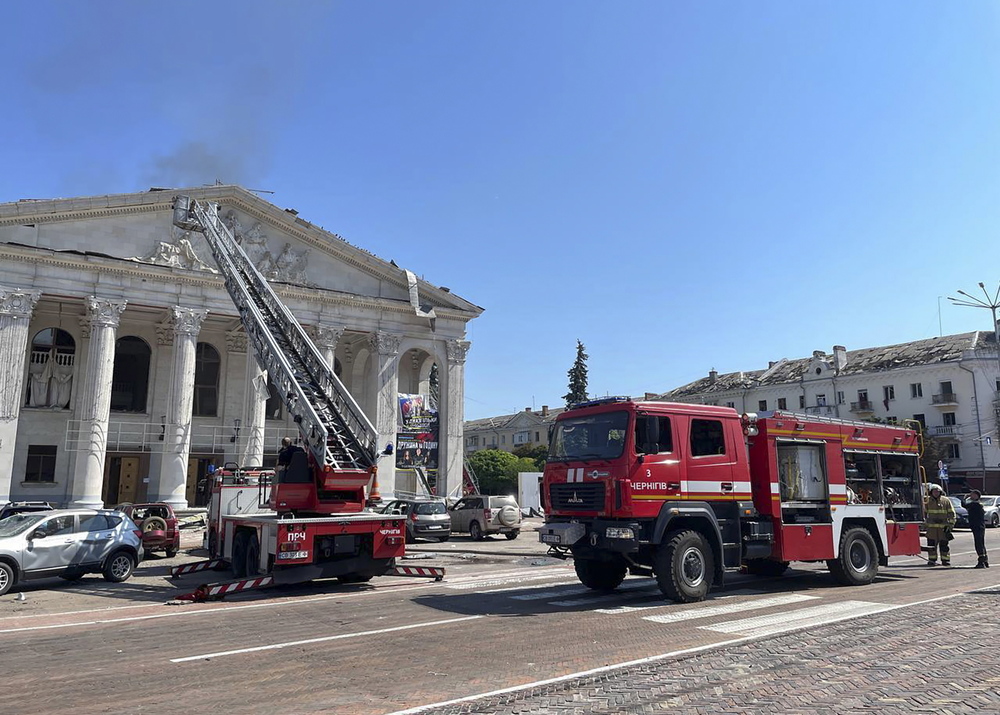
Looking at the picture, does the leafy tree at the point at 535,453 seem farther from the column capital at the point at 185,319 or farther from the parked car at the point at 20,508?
the parked car at the point at 20,508

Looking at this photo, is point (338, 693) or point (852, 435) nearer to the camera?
point (338, 693)

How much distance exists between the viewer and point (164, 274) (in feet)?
105

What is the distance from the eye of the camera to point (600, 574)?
12531mm

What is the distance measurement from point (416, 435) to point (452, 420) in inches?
86.2

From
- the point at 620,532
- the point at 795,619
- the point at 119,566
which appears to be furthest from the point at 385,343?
the point at 795,619

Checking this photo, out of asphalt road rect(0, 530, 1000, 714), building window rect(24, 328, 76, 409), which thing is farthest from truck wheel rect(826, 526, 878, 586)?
building window rect(24, 328, 76, 409)

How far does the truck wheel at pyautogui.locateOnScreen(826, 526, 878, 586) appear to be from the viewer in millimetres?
13023

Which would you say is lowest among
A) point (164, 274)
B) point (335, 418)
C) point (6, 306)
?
point (335, 418)

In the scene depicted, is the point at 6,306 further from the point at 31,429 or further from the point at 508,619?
the point at 508,619

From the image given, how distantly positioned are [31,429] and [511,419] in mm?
73562

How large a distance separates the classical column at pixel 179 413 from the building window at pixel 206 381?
16.4 ft

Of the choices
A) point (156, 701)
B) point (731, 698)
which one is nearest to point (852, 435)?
point (731, 698)

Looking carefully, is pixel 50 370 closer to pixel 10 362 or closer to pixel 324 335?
pixel 10 362

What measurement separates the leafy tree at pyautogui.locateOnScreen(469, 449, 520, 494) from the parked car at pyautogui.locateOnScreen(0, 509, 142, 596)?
44.5 m
